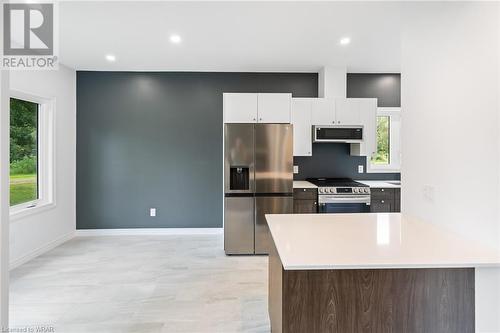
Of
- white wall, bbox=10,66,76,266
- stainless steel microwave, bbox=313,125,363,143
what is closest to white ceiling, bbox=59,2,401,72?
white wall, bbox=10,66,76,266

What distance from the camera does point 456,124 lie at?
A: 1880 millimetres

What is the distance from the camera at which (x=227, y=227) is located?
4176mm

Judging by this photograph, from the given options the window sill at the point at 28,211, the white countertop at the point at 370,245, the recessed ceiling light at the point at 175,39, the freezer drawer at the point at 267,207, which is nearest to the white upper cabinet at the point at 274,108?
the freezer drawer at the point at 267,207

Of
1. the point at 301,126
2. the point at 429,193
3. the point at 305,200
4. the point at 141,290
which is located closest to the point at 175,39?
the point at 301,126

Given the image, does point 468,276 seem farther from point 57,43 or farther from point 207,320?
point 57,43

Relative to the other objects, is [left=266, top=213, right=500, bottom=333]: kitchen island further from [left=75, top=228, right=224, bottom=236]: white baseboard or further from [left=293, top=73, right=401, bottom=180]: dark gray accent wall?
[left=75, top=228, right=224, bottom=236]: white baseboard

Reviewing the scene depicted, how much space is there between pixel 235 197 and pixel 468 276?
2.96 meters

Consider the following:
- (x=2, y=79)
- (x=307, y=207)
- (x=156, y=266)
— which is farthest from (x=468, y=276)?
(x=156, y=266)

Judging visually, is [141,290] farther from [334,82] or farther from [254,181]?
[334,82]

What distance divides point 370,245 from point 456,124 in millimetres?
926

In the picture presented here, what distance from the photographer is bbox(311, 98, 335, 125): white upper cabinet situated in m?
4.50

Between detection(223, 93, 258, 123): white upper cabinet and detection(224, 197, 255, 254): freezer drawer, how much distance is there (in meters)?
1.08

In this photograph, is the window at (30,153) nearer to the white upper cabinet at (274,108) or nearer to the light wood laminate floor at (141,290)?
the light wood laminate floor at (141,290)

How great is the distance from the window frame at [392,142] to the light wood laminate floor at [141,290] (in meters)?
2.47
